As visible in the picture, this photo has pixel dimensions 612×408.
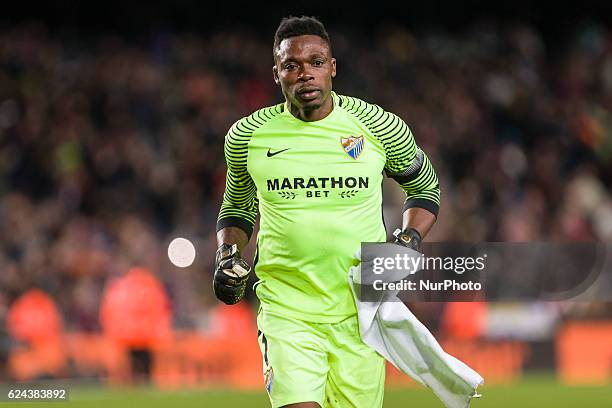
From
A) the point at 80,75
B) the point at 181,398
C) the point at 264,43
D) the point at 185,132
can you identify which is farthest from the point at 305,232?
the point at 264,43

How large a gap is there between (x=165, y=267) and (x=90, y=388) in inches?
74.7

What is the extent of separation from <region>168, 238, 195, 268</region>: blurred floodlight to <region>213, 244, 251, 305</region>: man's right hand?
9.92 metres

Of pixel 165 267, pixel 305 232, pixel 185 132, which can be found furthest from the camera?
pixel 185 132

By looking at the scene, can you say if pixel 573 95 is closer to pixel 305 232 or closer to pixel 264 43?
pixel 264 43

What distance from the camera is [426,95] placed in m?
18.4

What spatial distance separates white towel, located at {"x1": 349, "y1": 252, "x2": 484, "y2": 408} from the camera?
5711 mm

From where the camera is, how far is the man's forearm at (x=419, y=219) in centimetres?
607

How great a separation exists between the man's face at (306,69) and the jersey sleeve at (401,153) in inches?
10.3

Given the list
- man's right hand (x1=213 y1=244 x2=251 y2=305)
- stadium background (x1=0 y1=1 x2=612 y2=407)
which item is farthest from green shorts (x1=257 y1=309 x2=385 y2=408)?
stadium background (x1=0 y1=1 x2=612 y2=407)

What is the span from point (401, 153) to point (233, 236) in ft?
3.24

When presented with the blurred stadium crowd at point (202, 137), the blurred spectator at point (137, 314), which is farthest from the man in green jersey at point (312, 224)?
the blurred stadium crowd at point (202, 137)

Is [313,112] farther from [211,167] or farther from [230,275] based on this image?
[211,167]

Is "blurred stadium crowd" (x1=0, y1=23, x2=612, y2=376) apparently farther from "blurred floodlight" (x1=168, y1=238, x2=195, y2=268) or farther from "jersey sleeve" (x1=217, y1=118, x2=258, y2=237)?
"jersey sleeve" (x1=217, y1=118, x2=258, y2=237)

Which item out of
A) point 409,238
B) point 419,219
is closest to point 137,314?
point 419,219
